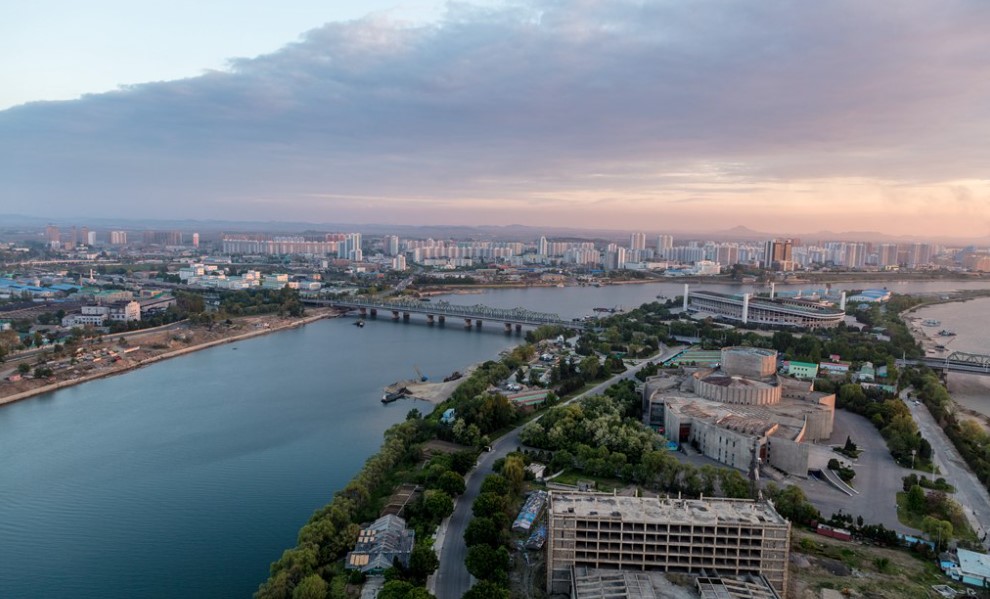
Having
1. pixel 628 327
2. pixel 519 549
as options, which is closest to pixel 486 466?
pixel 519 549

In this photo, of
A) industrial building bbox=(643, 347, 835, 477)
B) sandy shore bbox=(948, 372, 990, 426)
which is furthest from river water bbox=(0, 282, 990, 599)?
sandy shore bbox=(948, 372, 990, 426)

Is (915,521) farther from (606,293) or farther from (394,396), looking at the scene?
(606,293)

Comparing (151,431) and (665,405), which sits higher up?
(665,405)

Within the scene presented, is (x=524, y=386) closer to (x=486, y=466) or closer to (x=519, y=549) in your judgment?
(x=486, y=466)

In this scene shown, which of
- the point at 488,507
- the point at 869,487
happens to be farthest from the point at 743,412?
the point at 488,507

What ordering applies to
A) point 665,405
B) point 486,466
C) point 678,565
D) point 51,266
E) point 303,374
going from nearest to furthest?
point 678,565, point 486,466, point 665,405, point 303,374, point 51,266

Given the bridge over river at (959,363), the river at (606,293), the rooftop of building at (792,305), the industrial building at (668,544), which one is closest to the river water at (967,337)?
the bridge over river at (959,363)
